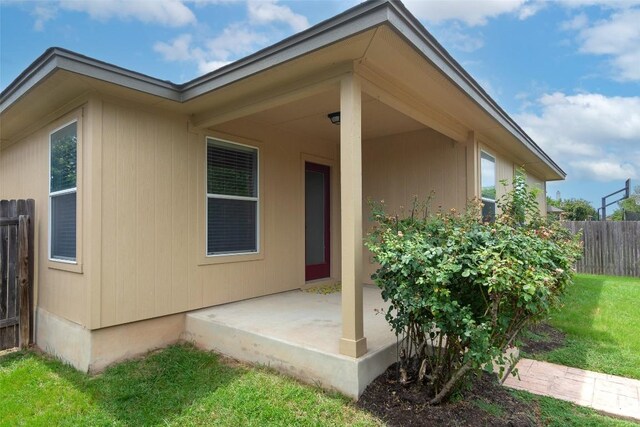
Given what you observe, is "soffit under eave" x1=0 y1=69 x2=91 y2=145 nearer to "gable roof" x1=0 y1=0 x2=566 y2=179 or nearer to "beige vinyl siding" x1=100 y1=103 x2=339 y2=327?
"gable roof" x1=0 y1=0 x2=566 y2=179

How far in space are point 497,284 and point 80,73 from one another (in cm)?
382

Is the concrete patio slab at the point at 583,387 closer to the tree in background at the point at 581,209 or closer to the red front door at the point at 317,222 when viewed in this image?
the red front door at the point at 317,222

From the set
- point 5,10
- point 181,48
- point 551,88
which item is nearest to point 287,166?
point 5,10

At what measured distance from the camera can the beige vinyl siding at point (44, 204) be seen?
3891mm

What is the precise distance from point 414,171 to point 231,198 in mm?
3037

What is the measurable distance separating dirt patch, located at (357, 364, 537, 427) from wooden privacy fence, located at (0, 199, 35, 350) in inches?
178

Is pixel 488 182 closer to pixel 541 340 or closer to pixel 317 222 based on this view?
pixel 541 340

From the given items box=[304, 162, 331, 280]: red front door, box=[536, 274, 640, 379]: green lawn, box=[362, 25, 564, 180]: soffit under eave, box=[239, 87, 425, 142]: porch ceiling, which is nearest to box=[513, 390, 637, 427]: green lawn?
box=[536, 274, 640, 379]: green lawn

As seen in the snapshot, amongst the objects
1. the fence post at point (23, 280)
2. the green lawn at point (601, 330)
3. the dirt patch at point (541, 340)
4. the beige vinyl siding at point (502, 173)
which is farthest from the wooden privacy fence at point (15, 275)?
the beige vinyl siding at point (502, 173)

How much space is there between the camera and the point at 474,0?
4688mm

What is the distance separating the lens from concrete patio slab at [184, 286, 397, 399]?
302 cm

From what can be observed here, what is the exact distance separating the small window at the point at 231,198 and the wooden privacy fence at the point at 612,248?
393 inches

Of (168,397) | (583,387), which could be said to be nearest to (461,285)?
(583,387)

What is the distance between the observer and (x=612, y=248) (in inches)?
441
